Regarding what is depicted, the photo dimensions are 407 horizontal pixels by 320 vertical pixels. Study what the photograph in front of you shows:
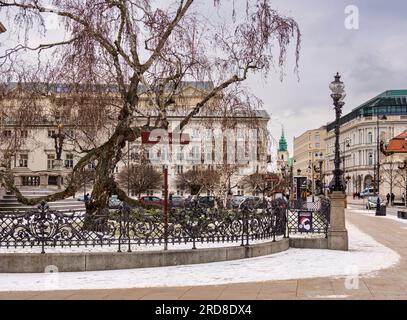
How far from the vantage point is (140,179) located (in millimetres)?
65938

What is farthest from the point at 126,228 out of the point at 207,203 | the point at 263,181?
the point at 263,181

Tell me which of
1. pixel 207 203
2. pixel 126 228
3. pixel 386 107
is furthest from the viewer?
pixel 386 107

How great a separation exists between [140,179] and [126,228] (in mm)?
52096

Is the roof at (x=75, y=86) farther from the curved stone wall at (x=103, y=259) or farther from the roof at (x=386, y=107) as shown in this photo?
the roof at (x=386, y=107)

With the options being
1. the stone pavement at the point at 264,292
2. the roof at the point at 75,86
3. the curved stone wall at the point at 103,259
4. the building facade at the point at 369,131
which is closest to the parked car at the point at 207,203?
the curved stone wall at the point at 103,259

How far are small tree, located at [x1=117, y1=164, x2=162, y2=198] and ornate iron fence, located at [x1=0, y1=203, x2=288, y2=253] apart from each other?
4430 cm

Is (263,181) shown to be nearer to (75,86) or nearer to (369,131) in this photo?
(75,86)

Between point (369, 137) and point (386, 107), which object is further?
point (386, 107)

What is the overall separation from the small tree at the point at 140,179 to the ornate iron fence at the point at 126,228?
44.3 meters
